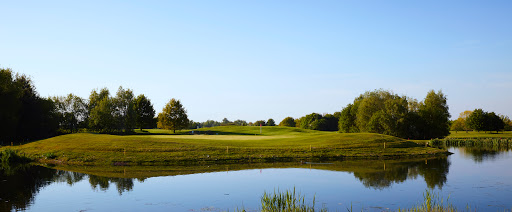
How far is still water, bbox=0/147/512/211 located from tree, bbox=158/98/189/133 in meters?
59.8

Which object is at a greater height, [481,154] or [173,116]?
[173,116]

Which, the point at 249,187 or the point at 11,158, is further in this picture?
the point at 11,158

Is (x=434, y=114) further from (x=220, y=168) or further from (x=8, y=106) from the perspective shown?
(x=8, y=106)

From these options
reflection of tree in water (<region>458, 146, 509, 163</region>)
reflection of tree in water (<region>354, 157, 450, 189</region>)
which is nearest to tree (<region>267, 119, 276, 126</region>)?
reflection of tree in water (<region>458, 146, 509, 163</region>)

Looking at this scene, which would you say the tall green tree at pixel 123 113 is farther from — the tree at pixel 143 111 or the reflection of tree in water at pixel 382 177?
the reflection of tree in water at pixel 382 177

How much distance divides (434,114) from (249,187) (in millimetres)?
70262

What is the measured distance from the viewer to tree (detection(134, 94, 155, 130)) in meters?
103

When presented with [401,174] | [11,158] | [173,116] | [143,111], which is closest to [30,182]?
[11,158]

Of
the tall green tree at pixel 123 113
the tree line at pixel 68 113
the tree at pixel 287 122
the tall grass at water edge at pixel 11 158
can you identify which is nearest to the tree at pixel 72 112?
the tree line at pixel 68 113

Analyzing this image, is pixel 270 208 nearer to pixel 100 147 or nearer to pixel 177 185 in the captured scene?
pixel 177 185

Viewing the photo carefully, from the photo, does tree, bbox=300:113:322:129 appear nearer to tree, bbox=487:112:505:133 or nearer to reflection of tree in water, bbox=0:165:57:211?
tree, bbox=487:112:505:133

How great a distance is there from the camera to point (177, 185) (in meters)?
25.3

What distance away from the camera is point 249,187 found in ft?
80.1

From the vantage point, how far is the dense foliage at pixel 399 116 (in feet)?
251
